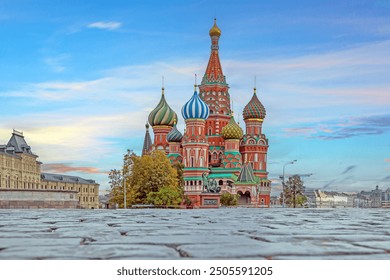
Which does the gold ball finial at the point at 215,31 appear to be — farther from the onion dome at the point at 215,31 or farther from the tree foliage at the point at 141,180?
the tree foliage at the point at 141,180

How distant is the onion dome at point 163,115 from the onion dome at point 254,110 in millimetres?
8898

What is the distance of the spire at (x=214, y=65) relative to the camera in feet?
235

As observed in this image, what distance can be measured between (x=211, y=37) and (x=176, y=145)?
1624 centimetres

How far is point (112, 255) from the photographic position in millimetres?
4324

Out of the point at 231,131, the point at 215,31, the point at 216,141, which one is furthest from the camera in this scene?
the point at 215,31

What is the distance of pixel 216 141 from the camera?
69062mm

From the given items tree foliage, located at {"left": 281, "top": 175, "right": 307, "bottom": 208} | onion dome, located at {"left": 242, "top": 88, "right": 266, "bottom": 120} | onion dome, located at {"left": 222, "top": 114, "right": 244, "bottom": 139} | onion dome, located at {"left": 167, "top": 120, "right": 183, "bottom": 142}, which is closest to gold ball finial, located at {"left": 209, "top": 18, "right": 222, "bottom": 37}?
onion dome, located at {"left": 242, "top": 88, "right": 266, "bottom": 120}

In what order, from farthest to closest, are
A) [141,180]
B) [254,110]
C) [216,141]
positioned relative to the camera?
[254,110] < [216,141] < [141,180]

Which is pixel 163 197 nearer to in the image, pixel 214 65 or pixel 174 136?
pixel 174 136

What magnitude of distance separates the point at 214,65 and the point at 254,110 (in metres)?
7.45

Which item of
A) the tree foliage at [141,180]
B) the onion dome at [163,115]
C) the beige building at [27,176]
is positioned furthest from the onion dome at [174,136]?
the tree foliage at [141,180]

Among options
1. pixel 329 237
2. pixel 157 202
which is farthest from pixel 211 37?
pixel 329 237

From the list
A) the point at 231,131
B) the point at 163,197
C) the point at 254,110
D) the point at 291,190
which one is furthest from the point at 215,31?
the point at 163,197

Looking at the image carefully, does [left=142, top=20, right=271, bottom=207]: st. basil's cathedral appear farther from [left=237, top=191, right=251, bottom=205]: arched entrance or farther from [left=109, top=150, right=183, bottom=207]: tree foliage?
[left=109, top=150, right=183, bottom=207]: tree foliage
